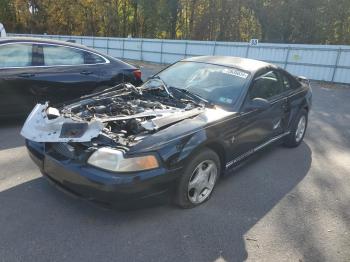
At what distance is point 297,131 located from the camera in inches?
218

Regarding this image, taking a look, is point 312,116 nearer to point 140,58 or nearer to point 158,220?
point 158,220

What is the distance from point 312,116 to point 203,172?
5.52 m

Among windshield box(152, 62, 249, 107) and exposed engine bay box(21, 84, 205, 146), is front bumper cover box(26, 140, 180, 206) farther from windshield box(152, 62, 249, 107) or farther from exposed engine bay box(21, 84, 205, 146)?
windshield box(152, 62, 249, 107)

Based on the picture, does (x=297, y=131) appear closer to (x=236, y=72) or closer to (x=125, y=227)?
(x=236, y=72)

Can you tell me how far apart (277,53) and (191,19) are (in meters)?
19.9

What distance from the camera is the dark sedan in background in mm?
5344

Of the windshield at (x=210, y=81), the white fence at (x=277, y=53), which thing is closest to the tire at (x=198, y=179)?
the windshield at (x=210, y=81)

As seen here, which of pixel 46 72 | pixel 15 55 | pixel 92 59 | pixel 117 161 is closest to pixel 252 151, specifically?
pixel 117 161

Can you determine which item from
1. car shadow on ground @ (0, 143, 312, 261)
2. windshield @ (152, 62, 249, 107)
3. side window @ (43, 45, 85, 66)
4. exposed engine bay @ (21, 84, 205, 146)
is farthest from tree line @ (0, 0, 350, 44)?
car shadow on ground @ (0, 143, 312, 261)

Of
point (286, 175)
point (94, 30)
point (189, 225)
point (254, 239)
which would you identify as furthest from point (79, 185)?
point (94, 30)

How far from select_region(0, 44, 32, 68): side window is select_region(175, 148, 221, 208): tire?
3.63 metres

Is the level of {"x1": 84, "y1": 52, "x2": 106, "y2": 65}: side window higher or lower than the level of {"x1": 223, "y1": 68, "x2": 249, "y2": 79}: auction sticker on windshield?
→ lower

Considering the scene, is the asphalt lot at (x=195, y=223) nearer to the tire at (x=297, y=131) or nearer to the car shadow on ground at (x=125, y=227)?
the car shadow on ground at (x=125, y=227)

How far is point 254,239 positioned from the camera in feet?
10.2
